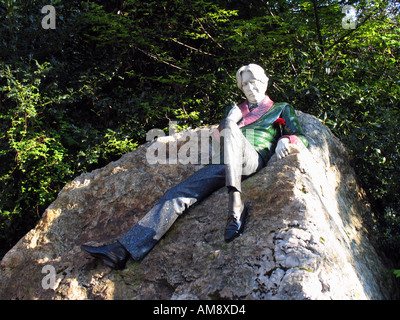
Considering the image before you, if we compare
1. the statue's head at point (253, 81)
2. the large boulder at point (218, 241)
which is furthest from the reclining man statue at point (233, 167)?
the large boulder at point (218, 241)

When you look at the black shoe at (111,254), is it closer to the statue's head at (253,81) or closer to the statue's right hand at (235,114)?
the statue's right hand at (235,114)

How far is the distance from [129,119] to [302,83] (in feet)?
8.05

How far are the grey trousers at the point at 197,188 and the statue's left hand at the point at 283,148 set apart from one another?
0.59ft

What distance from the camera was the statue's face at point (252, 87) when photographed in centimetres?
379

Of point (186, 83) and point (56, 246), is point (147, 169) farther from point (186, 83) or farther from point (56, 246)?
point (186, 83)

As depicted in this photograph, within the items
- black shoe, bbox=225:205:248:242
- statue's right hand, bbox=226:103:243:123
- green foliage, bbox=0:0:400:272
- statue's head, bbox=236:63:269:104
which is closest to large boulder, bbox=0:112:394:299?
black shoe, bbox=225:205:248:242

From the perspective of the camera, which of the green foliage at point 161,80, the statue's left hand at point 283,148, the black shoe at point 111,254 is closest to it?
the black shoe at point 111,254

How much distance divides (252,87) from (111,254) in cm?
200

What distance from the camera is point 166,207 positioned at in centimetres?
310

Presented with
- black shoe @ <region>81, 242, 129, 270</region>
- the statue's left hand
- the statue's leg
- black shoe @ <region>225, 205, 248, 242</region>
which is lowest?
black shoe @ <region>81, 242, 129, 270</region>

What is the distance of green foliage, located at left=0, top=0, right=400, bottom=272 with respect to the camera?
4.76 metres

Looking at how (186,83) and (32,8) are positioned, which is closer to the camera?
(32,8)

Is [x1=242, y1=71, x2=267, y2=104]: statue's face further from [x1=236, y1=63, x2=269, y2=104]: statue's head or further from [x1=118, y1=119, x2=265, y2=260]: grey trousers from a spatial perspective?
[x1=118, y1=119, x2=265, y2=260]: grey trousers

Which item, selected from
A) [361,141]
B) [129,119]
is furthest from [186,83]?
[361,141]
